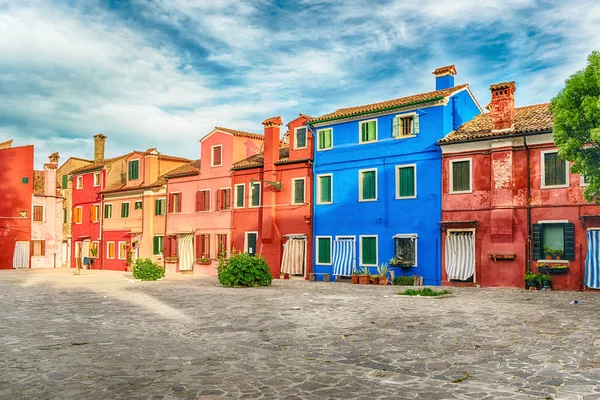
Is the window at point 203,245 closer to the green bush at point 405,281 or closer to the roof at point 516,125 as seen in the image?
the green bush at point 405,281

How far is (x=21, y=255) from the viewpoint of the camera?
4647 centimetres

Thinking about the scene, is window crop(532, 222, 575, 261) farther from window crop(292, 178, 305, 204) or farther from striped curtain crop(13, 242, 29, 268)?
striped curtain crop(13, 242, 29, 268)

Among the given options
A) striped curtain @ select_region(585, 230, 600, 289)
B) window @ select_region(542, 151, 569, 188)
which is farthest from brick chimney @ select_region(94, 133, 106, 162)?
striped curtain @ select_region(585, 230, 600, 289)

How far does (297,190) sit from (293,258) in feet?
12.8

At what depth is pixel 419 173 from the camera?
27281 mm

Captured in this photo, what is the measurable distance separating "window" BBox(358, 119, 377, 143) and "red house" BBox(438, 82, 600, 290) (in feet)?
13.9

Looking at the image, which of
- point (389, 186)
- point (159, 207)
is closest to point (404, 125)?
point (389, 186)

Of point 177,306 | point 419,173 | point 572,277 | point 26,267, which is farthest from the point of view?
point 26,267

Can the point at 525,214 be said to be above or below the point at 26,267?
above

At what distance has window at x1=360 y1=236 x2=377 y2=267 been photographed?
28781mm

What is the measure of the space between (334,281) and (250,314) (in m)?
15.8

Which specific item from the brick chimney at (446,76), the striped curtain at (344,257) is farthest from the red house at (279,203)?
the brick chimney at (446,76)

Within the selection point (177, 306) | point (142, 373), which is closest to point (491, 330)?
point (142, 373)

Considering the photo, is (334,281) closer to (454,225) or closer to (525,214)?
(454,225)
